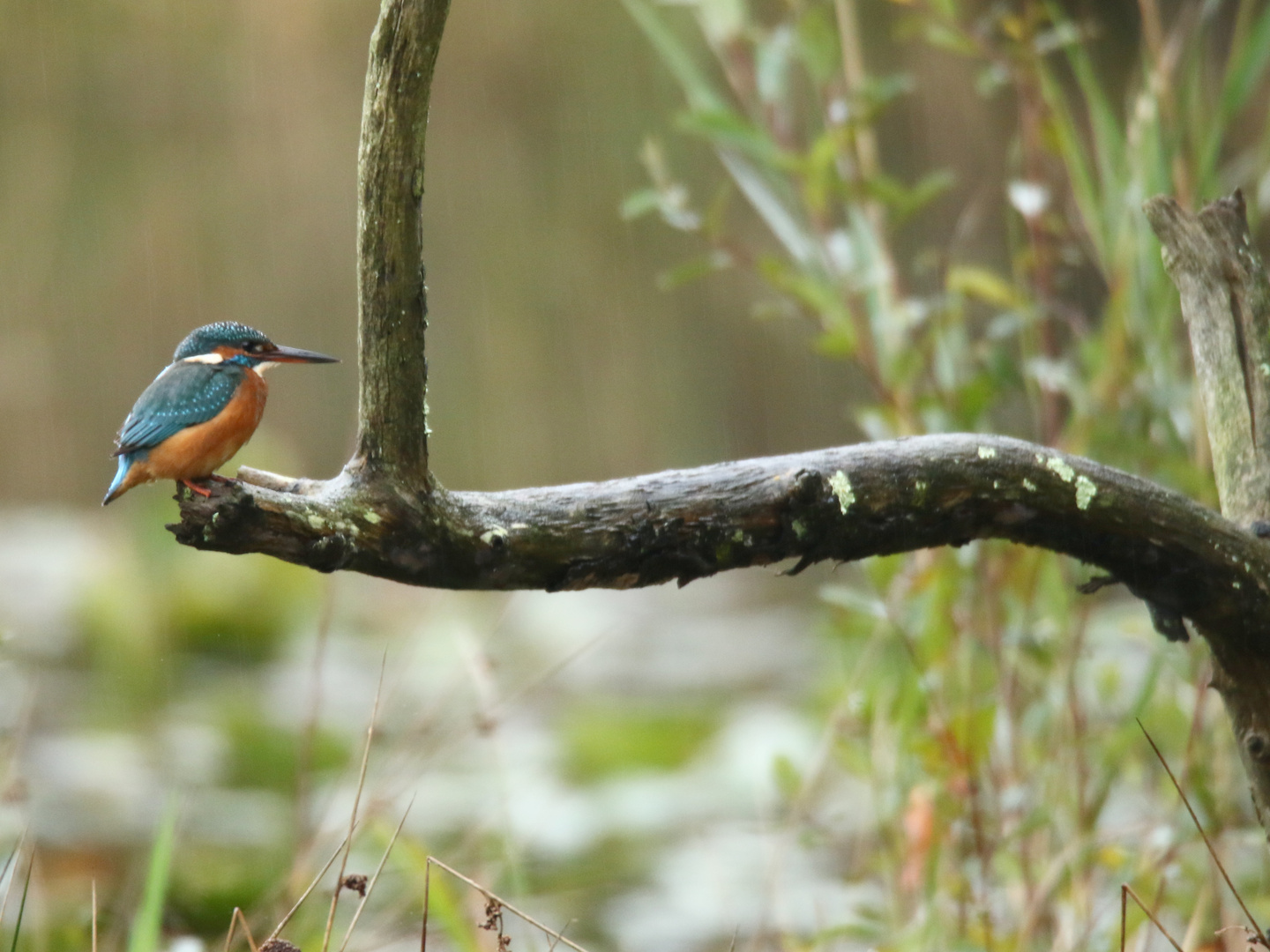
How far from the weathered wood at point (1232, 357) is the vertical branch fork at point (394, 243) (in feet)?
2.66

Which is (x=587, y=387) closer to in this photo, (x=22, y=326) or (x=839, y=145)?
(x=22, y=326)

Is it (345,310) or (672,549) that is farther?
(345,310)

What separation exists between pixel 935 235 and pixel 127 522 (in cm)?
373

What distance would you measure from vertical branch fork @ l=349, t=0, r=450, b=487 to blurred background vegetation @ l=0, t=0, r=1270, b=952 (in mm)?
744

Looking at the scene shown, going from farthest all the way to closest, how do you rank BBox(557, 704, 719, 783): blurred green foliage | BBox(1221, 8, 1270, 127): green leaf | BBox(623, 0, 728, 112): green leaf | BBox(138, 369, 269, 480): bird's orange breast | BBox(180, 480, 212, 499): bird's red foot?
BBox(557, 704, 719, 783): blurred green foliage < BBox(623, 0, 728, 112): green leaf < BBox(1221, 8, 1270, 127): green leaf < BBox(138, 369, 269, 480): bird's orange breast < BBox(180, 480, 212, 499): bird's red foot

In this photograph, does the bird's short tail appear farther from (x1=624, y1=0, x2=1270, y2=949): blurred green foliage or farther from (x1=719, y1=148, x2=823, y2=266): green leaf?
(x1=719, y1=148, x2=823, y2=266): green leaf

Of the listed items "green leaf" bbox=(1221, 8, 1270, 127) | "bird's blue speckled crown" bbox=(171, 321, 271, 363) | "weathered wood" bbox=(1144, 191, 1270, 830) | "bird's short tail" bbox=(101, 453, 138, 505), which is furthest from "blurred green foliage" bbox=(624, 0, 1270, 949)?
"bird's short tail" bbox=(101, 453, 138, 505)

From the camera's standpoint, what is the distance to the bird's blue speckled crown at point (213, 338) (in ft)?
4.25

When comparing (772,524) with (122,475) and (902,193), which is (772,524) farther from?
(902,193)

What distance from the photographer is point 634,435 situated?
246 inches

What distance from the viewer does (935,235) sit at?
18.4 feet

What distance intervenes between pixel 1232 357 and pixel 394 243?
0.89 m

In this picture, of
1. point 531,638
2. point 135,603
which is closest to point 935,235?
point 531,638

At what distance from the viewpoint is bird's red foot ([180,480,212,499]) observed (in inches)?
36.8
